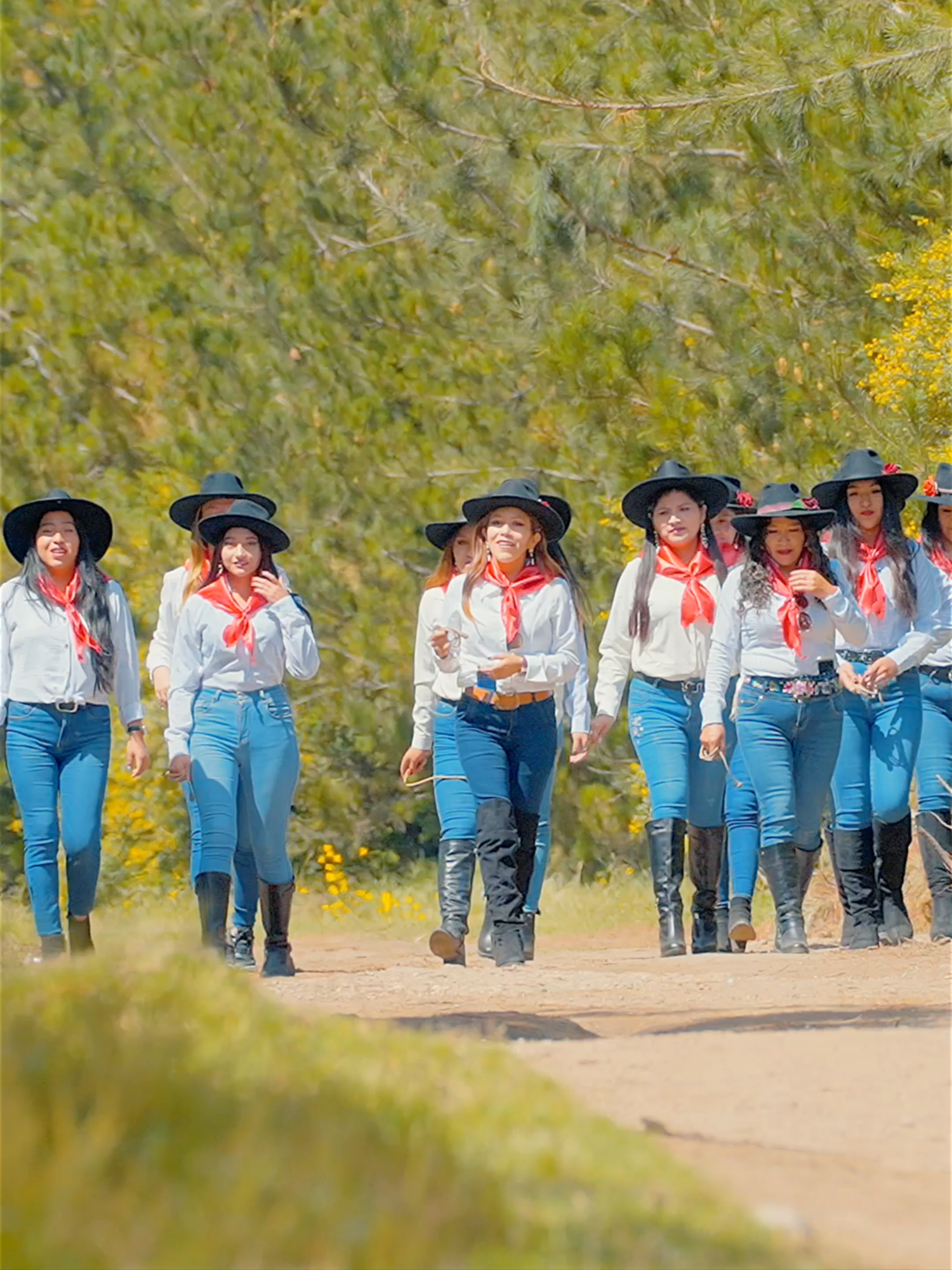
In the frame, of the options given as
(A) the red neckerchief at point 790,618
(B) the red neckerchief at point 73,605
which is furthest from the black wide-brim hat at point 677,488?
(B) the red neckerchief at point 73,605

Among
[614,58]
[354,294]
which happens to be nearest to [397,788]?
[354,294]

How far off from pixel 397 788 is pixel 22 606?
34.8ft

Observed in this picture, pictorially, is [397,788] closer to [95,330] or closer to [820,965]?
[95,330]

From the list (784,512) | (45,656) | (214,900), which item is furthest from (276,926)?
(784,512)

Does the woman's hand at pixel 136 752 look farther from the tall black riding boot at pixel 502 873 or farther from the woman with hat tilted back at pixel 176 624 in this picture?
the tall black riding boot at pixel 502 873

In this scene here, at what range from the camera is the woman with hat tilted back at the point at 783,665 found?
9.63 meters

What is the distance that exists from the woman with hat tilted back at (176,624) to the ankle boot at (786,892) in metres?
2.17

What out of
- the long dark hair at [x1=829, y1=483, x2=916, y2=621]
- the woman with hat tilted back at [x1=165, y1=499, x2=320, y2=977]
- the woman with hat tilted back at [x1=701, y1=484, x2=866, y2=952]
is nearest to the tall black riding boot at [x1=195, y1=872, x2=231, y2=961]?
the woman with hat tilted back at [x1=165, y1=499, x2=320, y2=977]

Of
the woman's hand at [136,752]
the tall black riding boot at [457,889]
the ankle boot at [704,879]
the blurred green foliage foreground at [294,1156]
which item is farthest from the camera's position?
the ankle boot at [704,879]

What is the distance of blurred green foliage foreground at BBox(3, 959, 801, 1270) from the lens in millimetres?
3434

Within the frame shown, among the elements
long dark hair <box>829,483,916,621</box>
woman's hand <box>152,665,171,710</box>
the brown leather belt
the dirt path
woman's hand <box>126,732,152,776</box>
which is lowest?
the dirt path

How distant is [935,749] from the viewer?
10266 millimetres

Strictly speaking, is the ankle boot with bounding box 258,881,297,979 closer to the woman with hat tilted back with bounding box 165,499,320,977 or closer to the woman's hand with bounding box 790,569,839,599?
the woman with hat tilted back with bounding box 165,499,320,977

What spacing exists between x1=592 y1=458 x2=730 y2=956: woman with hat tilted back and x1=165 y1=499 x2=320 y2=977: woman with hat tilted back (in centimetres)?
136
